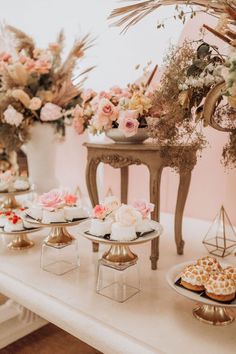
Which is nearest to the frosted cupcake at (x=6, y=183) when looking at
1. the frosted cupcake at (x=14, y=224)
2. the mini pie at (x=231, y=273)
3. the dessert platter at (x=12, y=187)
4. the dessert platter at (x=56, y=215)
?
the dessert platter at (x=12, y=187)

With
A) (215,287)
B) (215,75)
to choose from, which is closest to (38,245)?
(215,287)

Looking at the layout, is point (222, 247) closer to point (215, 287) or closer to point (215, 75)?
point (215, 287)

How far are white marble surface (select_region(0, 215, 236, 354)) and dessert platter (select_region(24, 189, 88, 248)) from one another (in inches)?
5.2

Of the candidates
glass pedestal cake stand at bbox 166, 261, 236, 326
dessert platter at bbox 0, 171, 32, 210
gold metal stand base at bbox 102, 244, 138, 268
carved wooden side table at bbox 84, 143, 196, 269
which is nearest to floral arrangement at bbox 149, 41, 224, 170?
carved wooden side table at bbox 84, 143, 196, 269

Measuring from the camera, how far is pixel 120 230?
1.28 meters

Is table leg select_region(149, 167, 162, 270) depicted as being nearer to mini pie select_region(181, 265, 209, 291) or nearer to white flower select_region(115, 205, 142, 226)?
white flower select_region(115, 205, 142, 226)

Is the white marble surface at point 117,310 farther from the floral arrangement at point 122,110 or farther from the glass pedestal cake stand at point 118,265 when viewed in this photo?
the floral arrangement at point 122,110

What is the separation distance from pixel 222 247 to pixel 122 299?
64 centimetres

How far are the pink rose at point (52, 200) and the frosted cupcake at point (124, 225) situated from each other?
34 cm

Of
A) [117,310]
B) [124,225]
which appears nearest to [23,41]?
[124,225]

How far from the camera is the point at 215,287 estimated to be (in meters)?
1.06

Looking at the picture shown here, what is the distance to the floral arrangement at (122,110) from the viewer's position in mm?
1461

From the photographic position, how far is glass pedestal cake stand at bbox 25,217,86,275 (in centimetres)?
153

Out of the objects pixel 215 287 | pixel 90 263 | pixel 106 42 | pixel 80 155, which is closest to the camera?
pixel 215 287
